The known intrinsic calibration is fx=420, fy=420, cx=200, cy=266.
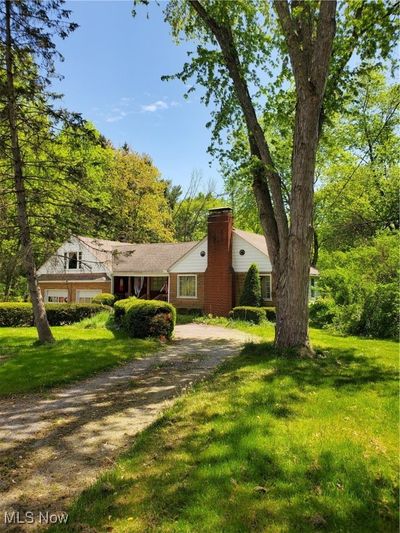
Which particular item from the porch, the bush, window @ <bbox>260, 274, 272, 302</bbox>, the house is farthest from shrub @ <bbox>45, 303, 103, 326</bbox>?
window @ <bbox>260, 274, 272, 302</bbox>

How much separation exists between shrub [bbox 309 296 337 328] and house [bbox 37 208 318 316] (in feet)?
4.11

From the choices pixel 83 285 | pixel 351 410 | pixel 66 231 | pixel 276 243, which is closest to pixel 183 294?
pixel 83 285

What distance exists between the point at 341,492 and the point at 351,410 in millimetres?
2159

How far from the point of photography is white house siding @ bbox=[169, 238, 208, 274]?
27422mm

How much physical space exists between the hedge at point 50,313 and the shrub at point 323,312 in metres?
11.8

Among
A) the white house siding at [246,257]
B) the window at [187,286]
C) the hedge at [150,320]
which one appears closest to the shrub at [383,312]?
the hedge at [150,320]

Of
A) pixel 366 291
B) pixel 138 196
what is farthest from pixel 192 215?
pixel 366 291

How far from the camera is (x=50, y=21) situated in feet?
42.5

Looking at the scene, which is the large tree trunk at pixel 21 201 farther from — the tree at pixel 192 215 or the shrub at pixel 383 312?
the tree at pixel 192 215

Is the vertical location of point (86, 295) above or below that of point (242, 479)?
above

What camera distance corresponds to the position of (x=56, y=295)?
3253cm

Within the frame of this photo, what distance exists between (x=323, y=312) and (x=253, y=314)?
3.53m

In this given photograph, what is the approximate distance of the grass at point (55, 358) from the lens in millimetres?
8914

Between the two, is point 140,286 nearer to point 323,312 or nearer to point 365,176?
point 323,312
